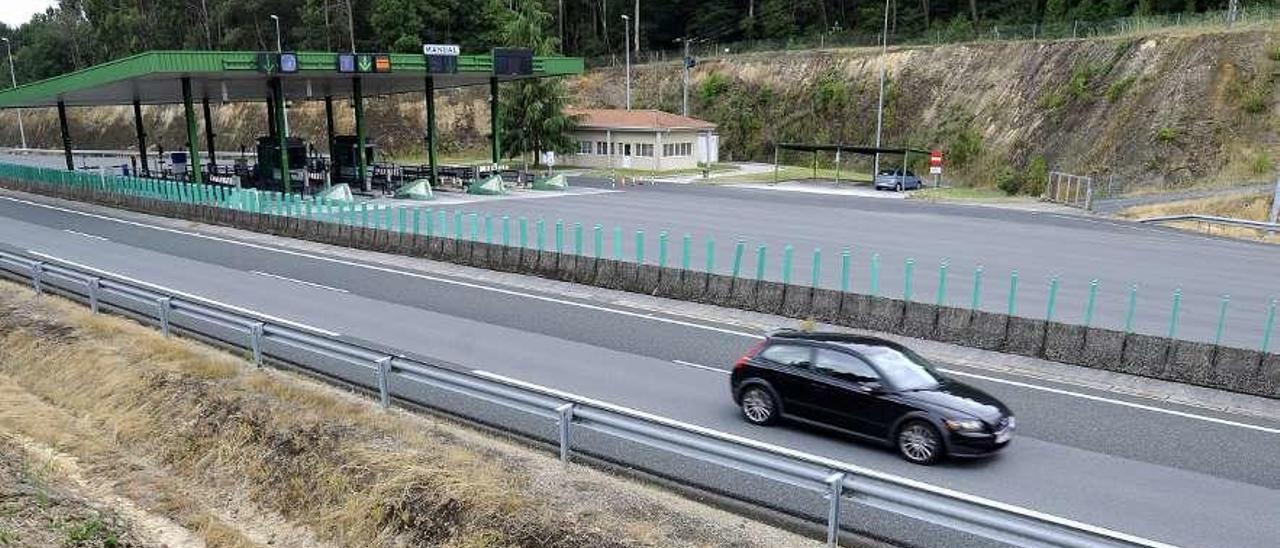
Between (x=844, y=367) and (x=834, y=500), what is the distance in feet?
12.5

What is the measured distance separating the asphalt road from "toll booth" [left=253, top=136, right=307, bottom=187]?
1978cm

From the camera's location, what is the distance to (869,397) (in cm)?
1114

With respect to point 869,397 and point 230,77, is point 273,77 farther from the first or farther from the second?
point 869,397

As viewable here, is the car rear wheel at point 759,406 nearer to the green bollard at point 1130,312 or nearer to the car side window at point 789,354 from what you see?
the car side window at point 789,354

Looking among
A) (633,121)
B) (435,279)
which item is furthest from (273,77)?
(633,121)

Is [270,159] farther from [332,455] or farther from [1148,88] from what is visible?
[1148,88]

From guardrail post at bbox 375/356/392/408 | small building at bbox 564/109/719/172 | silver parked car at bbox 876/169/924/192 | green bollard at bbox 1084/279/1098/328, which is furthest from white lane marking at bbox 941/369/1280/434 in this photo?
small building at bbox 564/109/719/172

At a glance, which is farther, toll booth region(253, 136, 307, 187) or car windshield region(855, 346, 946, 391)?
toll booth region(253, 136, 307, 187)

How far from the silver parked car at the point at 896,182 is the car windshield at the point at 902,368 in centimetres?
3828

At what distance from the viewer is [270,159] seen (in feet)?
149

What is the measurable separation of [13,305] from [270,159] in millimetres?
28437

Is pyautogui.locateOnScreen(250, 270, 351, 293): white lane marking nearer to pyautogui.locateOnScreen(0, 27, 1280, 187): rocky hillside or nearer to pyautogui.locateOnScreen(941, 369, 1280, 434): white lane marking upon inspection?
pyautogui.locateOnScreen(941, 369, 1280, 434): white lane marking

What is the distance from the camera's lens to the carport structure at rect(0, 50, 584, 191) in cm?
3400

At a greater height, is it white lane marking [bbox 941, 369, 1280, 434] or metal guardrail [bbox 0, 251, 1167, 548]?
metal guardrail [bbox 0, 251, 1167, 548]
